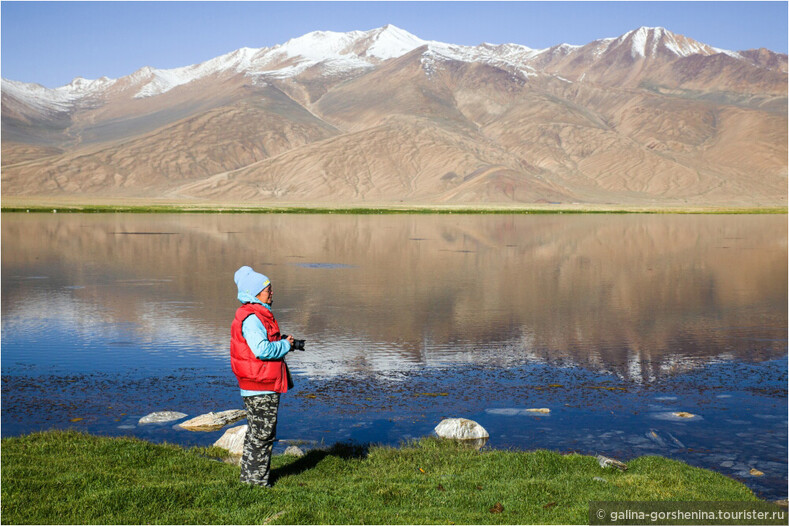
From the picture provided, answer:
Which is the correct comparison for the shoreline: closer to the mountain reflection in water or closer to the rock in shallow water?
the mountain reflection in water

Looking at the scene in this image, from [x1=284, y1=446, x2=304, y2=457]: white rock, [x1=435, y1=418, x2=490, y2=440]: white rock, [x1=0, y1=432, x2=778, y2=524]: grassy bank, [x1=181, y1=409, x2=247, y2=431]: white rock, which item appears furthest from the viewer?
[x1=181, y1=409, x2=247, y2=431]: white rock

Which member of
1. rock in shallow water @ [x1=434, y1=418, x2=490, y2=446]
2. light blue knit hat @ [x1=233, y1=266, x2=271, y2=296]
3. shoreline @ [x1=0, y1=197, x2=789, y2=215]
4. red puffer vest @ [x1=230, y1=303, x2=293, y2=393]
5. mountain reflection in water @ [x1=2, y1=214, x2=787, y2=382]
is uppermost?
shoreline @ [x1=0, y1=197, x2=789, y2=215]

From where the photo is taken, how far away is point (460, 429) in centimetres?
1153

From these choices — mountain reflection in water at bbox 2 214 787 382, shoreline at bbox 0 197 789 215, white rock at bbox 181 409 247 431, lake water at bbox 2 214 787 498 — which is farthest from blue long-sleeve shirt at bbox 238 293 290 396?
shoreline at bbox 0 197 789 215

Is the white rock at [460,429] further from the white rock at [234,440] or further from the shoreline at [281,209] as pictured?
the shoreline at [281,209]

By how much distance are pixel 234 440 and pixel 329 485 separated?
2.30 metres

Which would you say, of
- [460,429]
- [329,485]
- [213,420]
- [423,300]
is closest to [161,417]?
[213,420]

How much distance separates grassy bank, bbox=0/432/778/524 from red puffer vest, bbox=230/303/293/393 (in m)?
1.11

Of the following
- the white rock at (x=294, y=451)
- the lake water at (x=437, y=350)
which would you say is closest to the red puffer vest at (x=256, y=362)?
the white rock at (x=294, y=451)

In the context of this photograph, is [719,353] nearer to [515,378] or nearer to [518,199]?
[515,378]

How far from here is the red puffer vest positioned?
8.62 m

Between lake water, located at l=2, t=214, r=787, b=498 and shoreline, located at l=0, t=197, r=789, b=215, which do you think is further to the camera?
shoreline, located at l=0, t=197, r=789, b=215

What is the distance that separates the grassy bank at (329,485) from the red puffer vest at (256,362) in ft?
3.63

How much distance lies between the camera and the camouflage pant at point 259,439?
8898 millimetres
